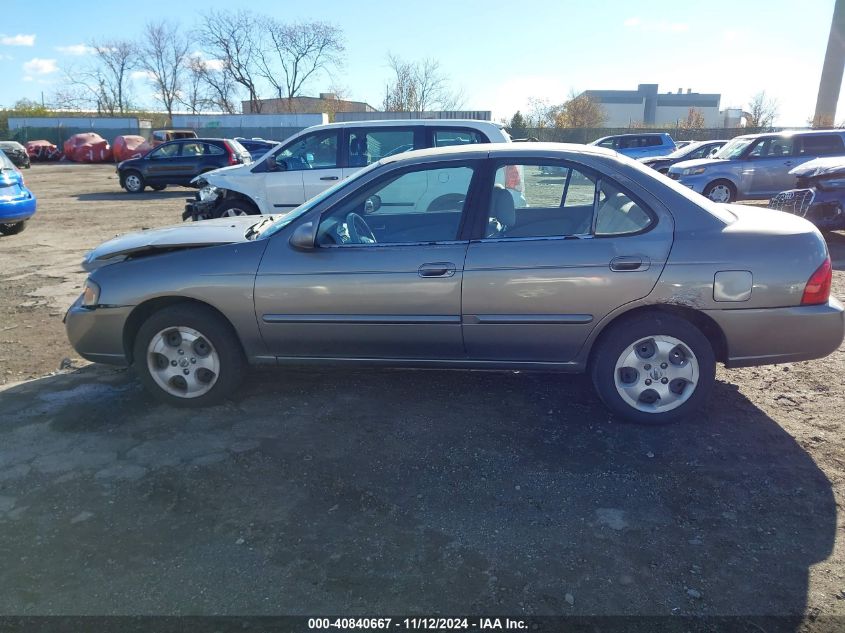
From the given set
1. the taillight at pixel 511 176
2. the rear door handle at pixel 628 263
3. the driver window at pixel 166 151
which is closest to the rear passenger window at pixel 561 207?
the taillight at pixel 511 176

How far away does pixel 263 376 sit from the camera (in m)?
4.83

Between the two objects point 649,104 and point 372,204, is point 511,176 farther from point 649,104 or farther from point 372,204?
point 649,104

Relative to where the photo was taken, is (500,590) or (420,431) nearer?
(500,590)

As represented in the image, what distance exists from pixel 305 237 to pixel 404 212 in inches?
35.6

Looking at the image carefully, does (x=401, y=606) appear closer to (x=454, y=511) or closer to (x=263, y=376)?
(x=454, y=511)

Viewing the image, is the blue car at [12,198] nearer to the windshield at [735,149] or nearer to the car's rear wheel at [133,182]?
the car's rear wheel at [133,182]

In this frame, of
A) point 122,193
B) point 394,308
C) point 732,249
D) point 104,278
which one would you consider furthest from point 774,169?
point 122,193

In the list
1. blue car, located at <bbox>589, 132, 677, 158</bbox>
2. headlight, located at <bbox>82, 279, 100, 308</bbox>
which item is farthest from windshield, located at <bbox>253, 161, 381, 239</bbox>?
blue car, located at <bbox>589, 132, 677, 158</bbox>

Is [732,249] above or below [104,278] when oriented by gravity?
above

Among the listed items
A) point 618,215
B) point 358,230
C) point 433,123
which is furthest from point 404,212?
point 433,123

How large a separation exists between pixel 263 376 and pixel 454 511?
230 centimetres

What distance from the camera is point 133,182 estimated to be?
20359 mm

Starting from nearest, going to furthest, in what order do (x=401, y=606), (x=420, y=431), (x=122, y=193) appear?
(x=401, y=606), (x=420, y=431), (x=122, y=193)

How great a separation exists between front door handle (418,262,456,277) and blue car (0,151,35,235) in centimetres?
993
